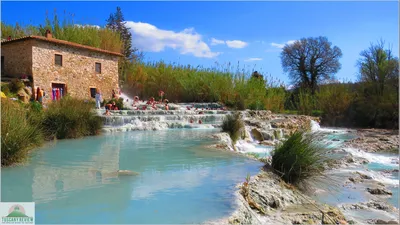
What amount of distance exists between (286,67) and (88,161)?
3079 cm

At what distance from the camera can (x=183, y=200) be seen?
3.86m

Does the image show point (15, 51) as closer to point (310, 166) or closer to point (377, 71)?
point (310, 166)

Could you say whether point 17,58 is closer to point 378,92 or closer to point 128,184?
point 128,184

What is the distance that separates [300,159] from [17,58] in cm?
1684

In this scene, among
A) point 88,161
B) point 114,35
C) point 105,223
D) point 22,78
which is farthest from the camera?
point 114,35

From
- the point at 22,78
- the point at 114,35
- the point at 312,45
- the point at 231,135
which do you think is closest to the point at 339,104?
the point at 231,135

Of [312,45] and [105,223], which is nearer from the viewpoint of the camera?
[105,223]

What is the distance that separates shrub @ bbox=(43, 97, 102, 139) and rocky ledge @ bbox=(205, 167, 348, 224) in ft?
21.9

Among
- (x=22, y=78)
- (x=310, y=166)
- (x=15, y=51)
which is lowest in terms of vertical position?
(x=310, y=166)

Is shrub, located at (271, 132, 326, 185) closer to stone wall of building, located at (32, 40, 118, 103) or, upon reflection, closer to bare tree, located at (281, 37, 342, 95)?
stone wall of building, located at (32, 40, 118, 103)

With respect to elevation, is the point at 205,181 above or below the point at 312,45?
below

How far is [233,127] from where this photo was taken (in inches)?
430

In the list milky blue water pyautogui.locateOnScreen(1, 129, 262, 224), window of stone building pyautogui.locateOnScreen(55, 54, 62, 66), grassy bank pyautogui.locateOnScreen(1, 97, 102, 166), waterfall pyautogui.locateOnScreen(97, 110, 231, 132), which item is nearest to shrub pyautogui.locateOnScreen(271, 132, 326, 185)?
milky blue water pyautogui.locateOnScreen(1, 129, 262, 224)

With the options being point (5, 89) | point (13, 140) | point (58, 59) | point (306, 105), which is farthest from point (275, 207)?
point (306, 105)
